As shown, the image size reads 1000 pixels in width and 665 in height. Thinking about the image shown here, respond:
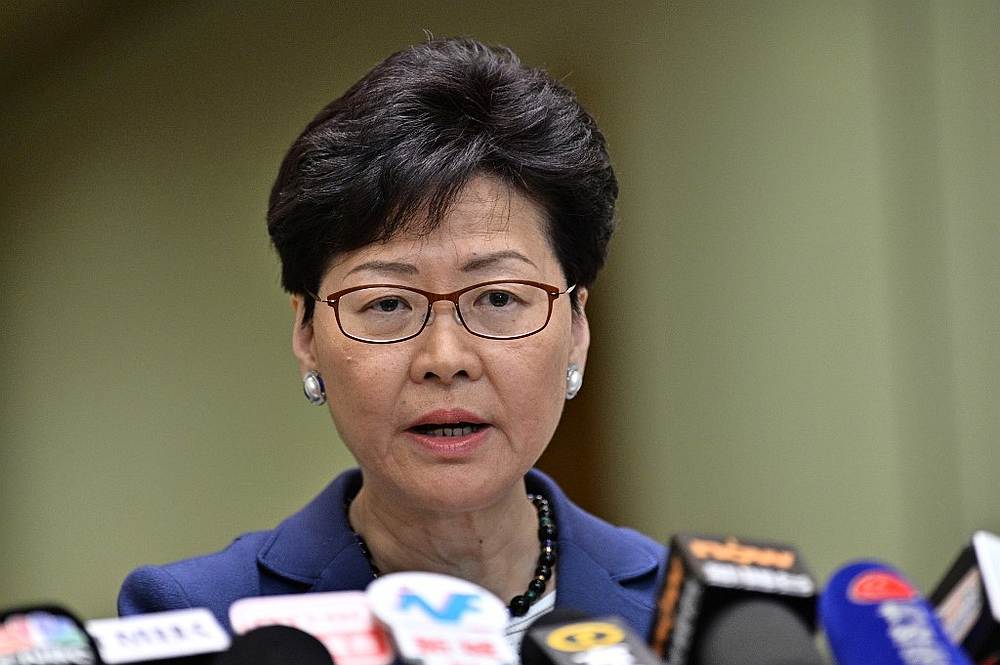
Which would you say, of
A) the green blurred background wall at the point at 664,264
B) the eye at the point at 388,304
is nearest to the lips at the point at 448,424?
the eye at the point at 388,304

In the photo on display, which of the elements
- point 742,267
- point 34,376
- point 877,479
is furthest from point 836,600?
point 34,376

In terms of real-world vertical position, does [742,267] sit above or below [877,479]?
above

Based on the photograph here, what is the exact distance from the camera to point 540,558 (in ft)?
5.27

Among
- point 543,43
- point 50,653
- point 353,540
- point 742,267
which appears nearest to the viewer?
point 50,653

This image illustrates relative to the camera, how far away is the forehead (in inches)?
55.9

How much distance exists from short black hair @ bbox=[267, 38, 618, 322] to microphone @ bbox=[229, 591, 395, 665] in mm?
642

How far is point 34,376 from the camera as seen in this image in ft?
16.8

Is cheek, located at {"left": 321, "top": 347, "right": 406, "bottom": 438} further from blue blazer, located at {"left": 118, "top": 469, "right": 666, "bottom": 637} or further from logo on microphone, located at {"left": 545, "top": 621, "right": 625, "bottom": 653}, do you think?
logo on microphone, located at {"left": 545, "top": 621, "right": 625, "bottom": 653}

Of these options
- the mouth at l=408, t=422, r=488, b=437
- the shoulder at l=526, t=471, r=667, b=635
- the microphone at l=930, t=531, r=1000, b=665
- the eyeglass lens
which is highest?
the eyeglass lens

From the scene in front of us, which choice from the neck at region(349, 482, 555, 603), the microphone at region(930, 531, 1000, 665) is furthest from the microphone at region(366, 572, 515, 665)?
the neck at region(349, 482, 555, 603)

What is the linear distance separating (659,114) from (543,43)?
361mm

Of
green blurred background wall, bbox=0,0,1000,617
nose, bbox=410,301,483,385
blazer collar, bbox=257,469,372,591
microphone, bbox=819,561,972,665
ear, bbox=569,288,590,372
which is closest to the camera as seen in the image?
microphone, bbox=819,561,972,665

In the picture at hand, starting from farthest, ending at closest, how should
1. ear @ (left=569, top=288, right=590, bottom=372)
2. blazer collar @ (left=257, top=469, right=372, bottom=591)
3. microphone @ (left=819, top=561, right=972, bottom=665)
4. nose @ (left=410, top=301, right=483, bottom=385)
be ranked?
ear @ (left=569, top=288, right=590, bottom=372)
blazer collar @ (left=257, top=469, right=372, bottom=591)
nose @ (left=410, top=301, right=483, bottom=385)
microphone @ (left=819, top=561, right=972, bottom=665)

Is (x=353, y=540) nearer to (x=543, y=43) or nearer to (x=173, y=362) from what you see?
(x=543, y=43)
